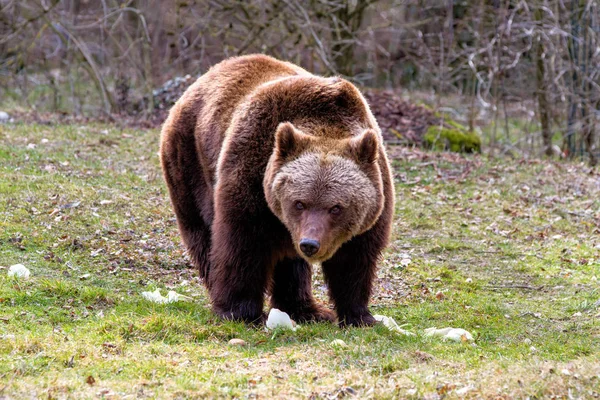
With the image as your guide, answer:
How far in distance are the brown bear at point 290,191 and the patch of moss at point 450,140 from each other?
27.6 ft

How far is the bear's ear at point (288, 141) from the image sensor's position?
19.0 feet

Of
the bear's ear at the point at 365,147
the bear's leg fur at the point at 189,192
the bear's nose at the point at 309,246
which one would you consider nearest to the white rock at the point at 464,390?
the bear's nose at the point at 309,246

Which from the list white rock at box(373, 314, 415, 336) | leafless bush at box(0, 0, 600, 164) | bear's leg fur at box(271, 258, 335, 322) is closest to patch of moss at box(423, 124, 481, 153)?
leafless bush at box(0, 0, 600, 164)

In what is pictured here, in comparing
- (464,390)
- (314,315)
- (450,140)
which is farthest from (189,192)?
(450,140)

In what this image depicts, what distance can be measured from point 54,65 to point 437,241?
18.4 meters

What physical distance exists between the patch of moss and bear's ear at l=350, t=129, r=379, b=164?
9.43 meters

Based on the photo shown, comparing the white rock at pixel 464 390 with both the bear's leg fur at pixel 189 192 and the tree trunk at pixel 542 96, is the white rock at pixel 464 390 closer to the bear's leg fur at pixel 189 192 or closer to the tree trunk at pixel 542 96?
the bear's leg fur at pixel 189 192

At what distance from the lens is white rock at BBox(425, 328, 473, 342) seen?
6195mm

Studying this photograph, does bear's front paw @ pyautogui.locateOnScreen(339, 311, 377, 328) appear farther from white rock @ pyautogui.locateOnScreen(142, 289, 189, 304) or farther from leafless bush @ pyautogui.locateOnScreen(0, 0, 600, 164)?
leafless bush @ pyautogui.locateOnScreen(0, 0, 600, 164)

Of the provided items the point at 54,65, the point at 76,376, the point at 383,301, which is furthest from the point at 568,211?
the point at 54,65

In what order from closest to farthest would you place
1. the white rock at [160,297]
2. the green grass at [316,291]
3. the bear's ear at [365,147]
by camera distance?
the green grass at [316,291] < the bear's ear at [365,147] < the white rock at [160,297]

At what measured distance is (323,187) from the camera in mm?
5734

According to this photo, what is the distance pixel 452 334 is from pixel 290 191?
1775mm

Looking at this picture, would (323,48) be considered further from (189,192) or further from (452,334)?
(452,334)
